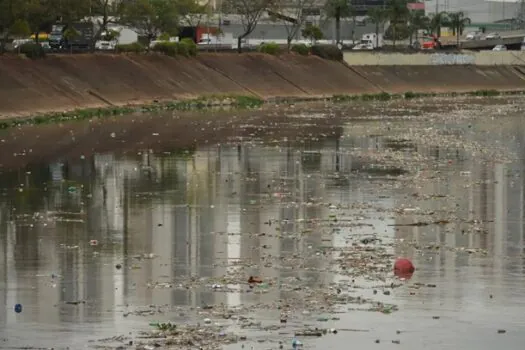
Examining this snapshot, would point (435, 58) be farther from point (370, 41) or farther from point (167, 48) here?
point (167, 48)

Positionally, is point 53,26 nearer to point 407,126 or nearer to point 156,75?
point 156,75

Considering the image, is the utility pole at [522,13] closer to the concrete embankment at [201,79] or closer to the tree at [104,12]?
the concrete embankment at [201,79]

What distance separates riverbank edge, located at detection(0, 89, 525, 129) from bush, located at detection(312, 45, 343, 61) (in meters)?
7.29

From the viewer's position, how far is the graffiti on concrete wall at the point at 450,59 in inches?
4806

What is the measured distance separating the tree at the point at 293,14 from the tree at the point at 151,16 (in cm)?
2158

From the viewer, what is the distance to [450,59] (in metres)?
124

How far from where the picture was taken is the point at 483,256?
24562 mm

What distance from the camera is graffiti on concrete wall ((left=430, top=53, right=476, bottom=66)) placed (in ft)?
400

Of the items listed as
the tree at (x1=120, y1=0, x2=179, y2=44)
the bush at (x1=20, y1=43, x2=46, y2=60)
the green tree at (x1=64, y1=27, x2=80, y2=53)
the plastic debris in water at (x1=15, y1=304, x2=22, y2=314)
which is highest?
the tree at (x1=120, y1=0, x2=179, y2=44)

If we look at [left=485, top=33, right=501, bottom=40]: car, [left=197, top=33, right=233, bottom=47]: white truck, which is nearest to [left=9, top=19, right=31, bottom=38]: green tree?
[left=197, top=33, right=233, bottom=47]: white truck

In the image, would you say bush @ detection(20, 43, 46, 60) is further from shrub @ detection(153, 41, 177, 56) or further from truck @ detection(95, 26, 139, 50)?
truck @ detection(95, 26, 139, 50)

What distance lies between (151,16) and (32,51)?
24560 mm

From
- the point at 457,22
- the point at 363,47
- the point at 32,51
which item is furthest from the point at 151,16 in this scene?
the point at 457,22

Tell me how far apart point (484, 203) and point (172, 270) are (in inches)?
438
